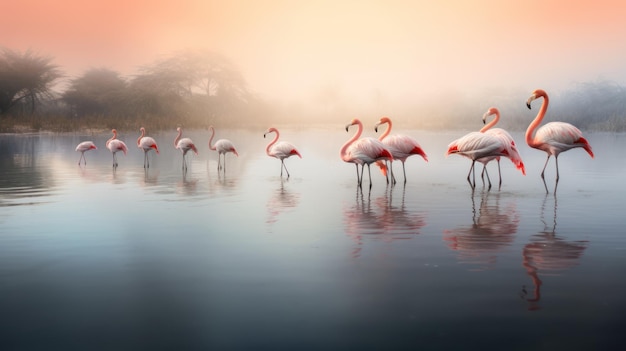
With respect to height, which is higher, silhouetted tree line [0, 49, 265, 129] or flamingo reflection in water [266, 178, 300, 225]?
silhouetted tree line [0, 49, 265, 129]

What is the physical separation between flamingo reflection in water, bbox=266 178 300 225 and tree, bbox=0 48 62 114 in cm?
5770

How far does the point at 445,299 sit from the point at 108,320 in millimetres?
2755

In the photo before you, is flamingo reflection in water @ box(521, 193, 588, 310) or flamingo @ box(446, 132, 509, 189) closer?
flamingo reflection in water @ box(521, 193, 588, 310)

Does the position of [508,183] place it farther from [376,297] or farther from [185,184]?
[376,297]

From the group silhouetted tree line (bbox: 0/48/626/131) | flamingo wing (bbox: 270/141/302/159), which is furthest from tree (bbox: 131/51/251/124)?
flamingo wing (bbox: 270/141/302/159)

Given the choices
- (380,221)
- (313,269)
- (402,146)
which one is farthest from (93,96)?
(313,269)

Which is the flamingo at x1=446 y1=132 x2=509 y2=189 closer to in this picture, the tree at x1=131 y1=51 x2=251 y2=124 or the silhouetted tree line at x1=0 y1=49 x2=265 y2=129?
the silhouetted tree line at x1=0 y1=49 x2=265 y2=129

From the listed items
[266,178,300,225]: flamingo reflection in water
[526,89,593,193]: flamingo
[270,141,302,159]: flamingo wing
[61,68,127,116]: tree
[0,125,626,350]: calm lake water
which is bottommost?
[0,125,626,350]: calm lake water

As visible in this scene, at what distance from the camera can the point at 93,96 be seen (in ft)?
260

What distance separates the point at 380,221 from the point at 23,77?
64.5m

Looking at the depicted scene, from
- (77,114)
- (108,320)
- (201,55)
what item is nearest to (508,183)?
(108,320)

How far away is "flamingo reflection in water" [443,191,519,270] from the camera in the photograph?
281 inches

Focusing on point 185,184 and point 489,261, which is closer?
point 489,261

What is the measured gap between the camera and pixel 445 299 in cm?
548
